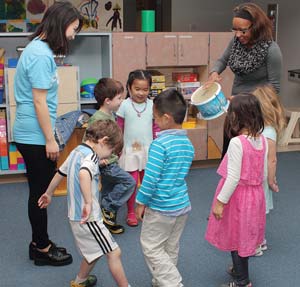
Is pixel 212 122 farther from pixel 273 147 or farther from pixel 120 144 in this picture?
pixel 120 144

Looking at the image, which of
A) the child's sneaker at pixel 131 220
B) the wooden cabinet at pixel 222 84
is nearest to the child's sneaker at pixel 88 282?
the child's sneaker at pixel 131 220

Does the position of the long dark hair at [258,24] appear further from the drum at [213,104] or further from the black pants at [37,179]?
the black pants at [37,179]

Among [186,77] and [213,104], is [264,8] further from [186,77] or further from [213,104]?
[213,104]

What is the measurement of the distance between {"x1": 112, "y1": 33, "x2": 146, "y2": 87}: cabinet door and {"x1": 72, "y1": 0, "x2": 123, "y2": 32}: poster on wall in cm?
58

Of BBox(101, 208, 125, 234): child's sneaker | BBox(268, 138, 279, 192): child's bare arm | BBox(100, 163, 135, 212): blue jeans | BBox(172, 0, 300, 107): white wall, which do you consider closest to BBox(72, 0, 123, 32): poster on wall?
BBox(172, 0, 300, 107): white wall

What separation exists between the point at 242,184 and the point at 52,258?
1.14 m

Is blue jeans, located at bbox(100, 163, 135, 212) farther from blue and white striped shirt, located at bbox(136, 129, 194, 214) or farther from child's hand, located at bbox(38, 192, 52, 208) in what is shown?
blue and white striped shirt, located at bbox(136, 129, 194, 214)

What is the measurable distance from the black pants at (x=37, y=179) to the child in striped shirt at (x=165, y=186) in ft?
2.00

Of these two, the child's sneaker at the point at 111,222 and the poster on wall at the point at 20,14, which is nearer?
the child's sneaker at the point at 111,222

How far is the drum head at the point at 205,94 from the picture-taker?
9.38 feet

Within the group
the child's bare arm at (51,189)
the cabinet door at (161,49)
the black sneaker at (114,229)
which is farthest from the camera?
the cabinet door at (161,49)

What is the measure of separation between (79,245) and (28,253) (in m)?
0.83

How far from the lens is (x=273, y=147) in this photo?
266cm

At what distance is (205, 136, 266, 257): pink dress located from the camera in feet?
7.58
